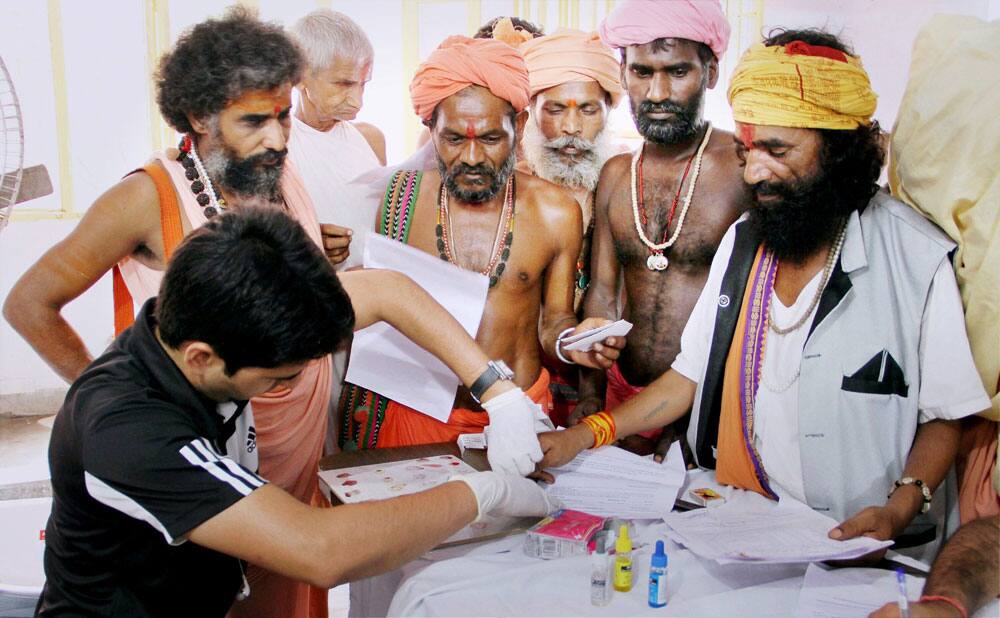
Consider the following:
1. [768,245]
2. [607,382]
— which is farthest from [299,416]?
[768,245]

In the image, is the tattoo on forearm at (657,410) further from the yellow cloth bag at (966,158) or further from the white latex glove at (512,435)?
the yellow cloth bag at (966,158)

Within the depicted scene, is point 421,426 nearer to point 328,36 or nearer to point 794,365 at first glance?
point 794,365

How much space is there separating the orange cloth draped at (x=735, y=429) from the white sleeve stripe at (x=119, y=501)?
4.41 ft

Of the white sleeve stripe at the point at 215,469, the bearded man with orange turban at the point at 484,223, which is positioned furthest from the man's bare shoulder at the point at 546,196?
the white sleeve stripe at the point at 215,469

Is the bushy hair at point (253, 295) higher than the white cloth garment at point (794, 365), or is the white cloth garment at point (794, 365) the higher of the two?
the bushy hair at point (253, 295)

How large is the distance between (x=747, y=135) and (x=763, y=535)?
1.01 m

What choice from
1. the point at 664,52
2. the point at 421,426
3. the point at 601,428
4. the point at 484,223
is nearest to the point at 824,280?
the point at 601,428

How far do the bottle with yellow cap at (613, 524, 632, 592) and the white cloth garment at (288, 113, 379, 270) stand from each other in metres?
1.53

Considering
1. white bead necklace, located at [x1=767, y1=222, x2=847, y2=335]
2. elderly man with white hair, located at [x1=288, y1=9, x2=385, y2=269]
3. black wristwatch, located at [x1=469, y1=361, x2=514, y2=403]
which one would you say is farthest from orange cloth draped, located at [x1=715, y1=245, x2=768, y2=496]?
elderly man with white hair, located at [x1=288, y1=9, x2=385, y2=269]

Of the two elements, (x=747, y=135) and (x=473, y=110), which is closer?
Result: (x=747, y=135)

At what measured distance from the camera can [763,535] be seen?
5.46ft

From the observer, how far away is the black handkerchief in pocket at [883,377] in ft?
6.20

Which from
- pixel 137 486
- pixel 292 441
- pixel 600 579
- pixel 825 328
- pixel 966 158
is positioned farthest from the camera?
pixel 292 441

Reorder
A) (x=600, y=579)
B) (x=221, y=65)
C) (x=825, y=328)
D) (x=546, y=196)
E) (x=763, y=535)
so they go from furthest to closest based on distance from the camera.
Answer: (x=546, y=196) → (x=221, y=65) → (x=825, y=328) → (x=763, y=535) → (x=600, y=579)
